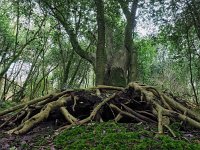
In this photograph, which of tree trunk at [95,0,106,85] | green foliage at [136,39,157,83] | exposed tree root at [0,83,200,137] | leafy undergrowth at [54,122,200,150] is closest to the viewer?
leafy undergrowth at [54,122,200,150]

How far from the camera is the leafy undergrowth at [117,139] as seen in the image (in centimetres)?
423

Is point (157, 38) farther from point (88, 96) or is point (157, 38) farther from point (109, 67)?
point (88, 96)

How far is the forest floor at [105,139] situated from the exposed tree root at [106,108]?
264 millimetres

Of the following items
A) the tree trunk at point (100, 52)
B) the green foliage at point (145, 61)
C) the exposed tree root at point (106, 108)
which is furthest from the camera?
the green foliage at point (145, 61)

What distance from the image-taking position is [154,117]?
225 inches

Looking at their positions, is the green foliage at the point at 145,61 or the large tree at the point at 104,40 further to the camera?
the green foliage at the point at 145,61

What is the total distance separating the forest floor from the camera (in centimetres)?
427

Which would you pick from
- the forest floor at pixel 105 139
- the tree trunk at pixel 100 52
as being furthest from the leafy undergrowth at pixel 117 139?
the tree trunk at pixel 100 52

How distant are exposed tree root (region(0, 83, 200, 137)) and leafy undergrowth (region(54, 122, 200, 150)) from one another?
526 millimetres

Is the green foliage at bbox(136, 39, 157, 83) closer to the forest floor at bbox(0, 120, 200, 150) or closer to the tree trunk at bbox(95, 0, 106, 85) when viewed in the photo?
the tree trunk at bbox(95, 0, 106, 85)

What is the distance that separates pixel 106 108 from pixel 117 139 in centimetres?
176

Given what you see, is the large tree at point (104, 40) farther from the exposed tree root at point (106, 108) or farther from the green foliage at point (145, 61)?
the green foliage at point (145, 61)

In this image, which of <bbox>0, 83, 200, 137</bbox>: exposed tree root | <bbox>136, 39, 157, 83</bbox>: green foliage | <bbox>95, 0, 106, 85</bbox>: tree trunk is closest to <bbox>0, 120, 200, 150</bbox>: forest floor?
<bbox>0, 83, 200, 137</bbox>: exposed tree root

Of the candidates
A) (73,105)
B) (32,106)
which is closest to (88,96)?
(73,105)
